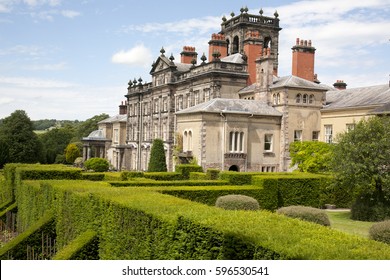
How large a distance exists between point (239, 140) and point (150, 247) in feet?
94.9

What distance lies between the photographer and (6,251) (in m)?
18.5

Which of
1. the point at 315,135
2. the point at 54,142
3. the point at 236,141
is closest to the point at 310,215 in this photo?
the point at 236,141

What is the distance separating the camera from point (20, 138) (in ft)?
241

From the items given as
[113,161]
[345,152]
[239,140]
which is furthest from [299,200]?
[113,161]

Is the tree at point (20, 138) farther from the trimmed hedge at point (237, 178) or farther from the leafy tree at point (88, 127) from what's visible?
the trimmed hedge at point (237, 178)

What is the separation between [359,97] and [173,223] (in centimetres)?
3390

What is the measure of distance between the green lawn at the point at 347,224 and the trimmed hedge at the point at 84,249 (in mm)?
11463

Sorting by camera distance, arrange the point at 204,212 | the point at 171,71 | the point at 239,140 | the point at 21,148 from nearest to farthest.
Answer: the point at 204,212 → the point at 239,140 → the point at 171,71 → the point at 21,148

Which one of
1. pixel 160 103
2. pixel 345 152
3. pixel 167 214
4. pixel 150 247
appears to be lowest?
pixel 150 247

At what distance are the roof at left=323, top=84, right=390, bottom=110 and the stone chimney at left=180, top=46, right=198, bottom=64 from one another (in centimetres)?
2254

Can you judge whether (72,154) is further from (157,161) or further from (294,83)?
(294,83)

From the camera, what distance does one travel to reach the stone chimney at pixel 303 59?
4819 centimetres

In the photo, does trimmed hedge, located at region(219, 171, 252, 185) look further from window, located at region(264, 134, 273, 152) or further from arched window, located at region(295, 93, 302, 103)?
arched window, located at region(295, 93, 302, 103)
